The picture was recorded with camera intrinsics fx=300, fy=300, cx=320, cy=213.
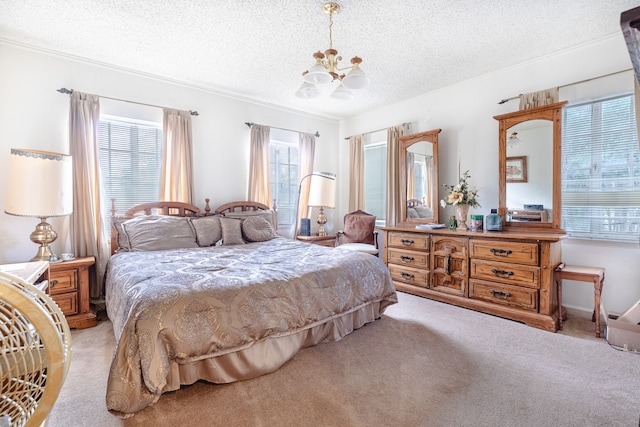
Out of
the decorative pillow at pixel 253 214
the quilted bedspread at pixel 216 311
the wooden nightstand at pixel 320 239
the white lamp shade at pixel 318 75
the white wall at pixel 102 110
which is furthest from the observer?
the wooden nightstand at pixel 320 239

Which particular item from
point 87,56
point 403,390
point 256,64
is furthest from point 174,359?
point 87,56

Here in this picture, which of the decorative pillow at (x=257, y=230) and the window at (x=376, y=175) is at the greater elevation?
the window at (x=376, y=175)

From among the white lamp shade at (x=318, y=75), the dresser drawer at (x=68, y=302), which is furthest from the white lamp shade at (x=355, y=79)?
the dresser drawer at (x=68, y=302)

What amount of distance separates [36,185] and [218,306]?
2.10 meters

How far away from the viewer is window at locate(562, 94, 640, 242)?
2783mm

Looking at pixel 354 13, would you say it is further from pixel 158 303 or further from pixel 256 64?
pixel 158 303

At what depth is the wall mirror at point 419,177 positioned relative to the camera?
4.13m

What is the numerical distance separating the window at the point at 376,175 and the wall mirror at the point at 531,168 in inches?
72.0

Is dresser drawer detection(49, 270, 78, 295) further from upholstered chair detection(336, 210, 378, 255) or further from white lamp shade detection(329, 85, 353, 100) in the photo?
upholstered chair detection(336, 210, 378, 255)

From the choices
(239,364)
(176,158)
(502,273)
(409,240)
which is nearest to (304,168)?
(176,158)

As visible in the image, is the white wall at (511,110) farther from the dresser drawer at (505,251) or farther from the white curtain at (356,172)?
the dresser drawer at (505,251)

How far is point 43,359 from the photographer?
85 cm

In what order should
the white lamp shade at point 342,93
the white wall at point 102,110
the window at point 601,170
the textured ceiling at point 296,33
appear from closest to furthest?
the textured ceiling at point 296,33 → the white lamp shade at point 342,93 → the window at point 601,170 → the white wall at point 102,110

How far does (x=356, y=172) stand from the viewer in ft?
17.2
